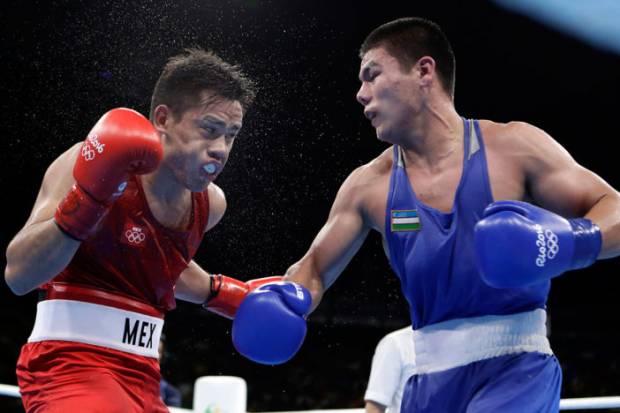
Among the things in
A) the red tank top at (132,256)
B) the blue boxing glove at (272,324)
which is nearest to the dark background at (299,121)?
the red tank top at (132,256)

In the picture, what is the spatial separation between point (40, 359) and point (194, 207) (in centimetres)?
66

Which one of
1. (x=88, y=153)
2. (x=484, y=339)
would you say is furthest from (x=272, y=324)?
(x=88, y=153)

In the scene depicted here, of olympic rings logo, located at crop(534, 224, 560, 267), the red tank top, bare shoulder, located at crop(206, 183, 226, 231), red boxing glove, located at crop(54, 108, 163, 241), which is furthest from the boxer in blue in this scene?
red boxing glove, located at crop(54, 108, 163, 241)

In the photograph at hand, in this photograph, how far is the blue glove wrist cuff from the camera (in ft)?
6.17

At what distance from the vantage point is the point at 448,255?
212 centimetres

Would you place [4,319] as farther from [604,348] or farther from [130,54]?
[604,348]

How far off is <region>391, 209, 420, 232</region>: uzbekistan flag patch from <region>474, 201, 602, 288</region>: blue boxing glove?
322mm

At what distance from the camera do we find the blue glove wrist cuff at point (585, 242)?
6.17 ft

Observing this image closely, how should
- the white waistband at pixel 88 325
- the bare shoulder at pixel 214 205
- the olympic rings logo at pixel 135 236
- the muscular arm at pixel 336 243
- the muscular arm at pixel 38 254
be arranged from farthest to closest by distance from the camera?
1. the bare shoulder at pixel 214 205
2. the muscular arm at pixel 336 243
3. the olympic rings logo at pixel 135 236
4. the white waistband at pixel 88 325
5. the muscular arm at pixel 38 254

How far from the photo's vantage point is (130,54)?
3.72 m

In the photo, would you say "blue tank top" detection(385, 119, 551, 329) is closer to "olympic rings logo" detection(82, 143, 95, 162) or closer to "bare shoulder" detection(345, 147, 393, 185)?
"bare shoulder" detection(345, 147, 393, 185)

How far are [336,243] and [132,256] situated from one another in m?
0.62

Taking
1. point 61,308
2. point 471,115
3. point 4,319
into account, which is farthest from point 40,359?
point 4,319

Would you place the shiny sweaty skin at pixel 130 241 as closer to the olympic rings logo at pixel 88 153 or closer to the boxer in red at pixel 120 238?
the boxer in red at pixel 120 238
